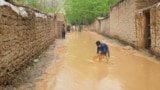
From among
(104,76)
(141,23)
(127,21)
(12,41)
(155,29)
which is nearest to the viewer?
(12,41)

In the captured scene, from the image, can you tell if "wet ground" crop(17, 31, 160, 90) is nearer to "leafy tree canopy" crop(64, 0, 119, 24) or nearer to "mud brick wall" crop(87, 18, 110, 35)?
"mud brick wall" crop(87, 18, 110, 35)

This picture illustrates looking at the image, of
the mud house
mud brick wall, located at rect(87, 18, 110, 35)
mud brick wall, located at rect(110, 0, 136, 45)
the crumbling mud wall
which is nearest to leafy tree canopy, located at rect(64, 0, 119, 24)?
mud brick wall, located at rect(87, 18, 110, 35)

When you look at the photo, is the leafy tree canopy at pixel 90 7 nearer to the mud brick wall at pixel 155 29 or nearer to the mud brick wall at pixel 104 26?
the mud brick wall at pixel 104 26

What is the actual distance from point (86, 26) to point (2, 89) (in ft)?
195

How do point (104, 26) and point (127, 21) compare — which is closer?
point (127, 21)

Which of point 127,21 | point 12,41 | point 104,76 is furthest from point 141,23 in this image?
point 12,41

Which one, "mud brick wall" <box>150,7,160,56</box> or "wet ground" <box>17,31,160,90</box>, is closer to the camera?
"wet ground" <box>17,31,160,90</box>

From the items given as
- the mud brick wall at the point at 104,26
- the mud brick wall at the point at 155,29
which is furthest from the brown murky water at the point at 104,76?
the mud brick wall at the point at 104,26

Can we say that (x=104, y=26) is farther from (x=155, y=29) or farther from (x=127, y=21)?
(x=155, y=29)

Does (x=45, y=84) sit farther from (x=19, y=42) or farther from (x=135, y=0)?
(x=135, y=0)

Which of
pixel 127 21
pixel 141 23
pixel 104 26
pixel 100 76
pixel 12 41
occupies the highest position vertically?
pixel 127 21

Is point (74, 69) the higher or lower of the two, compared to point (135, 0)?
lower

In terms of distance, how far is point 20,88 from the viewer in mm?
7219

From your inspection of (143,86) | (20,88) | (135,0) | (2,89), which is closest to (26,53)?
(20,88)
